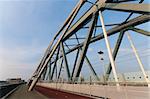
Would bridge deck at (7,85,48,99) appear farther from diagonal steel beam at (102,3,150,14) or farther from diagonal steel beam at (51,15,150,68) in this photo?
diagonal steel beam at (51,15,150,68)

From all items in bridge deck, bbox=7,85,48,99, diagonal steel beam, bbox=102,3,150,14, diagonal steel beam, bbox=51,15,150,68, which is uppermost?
diagonal steel beam, bbox=51,15,150,68

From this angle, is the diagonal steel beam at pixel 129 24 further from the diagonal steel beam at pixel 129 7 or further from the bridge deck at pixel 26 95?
the bridge deck at pixel 26 95

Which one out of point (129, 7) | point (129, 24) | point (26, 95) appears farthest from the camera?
point (26, 95)

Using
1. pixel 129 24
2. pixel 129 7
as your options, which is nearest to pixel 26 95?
pixel 129 24

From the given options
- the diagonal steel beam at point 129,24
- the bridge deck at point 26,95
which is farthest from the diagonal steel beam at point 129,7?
the bridge deck at point 26,95

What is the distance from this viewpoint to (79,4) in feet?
149

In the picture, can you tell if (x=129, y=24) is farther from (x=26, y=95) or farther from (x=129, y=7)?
(x=26, y=95)

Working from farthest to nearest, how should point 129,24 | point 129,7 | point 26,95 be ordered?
point 26,95 → point 129,24 → point 129,7

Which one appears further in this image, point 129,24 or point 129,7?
point 129,24

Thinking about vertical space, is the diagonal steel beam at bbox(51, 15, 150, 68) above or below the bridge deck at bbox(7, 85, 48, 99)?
above

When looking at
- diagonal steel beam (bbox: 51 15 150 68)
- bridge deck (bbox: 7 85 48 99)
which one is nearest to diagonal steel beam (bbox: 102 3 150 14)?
diagonal steel beam (bbox: 51 15 150 68)

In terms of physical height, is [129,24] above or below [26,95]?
above

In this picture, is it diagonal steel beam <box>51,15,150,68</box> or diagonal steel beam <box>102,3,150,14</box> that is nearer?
diagonal steel beam <box>102,3,150,14</box>

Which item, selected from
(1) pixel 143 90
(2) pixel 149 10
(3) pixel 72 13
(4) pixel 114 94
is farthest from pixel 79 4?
(1) pixel 143 90
